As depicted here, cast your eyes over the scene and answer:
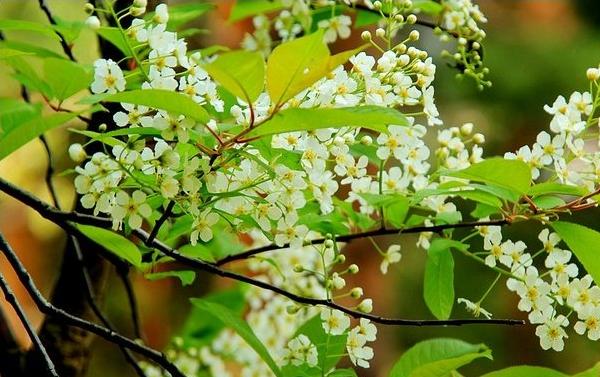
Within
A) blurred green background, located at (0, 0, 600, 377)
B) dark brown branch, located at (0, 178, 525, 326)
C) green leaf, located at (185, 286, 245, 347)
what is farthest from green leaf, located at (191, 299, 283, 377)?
blurred green background, located at (0, 0, 600, 377)

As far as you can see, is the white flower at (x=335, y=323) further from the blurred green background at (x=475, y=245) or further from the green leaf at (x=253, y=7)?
the blurred green background at (x=475, y=245)

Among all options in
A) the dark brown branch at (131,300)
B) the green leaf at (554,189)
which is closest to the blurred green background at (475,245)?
the dark brown branch at (131,300)

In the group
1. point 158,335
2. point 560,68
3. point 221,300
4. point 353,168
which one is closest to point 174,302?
point 158,335

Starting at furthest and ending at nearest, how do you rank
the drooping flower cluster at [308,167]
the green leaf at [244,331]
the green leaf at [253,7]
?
the green leaf at [253,7] → the green leaf at [244,331] → the drooping flower cluster at [308,167]

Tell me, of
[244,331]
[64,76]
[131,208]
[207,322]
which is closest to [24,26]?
[64,76]

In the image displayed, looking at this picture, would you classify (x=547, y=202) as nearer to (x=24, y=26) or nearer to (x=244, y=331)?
(x=244, y=331)
